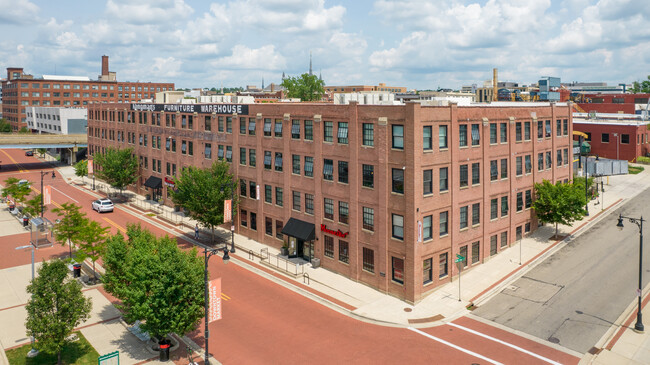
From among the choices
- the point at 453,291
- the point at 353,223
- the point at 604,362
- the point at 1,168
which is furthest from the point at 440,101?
the point at 1,168

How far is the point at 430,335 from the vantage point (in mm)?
29094

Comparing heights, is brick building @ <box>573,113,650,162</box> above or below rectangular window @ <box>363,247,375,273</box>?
above

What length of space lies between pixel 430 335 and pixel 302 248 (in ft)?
56.4

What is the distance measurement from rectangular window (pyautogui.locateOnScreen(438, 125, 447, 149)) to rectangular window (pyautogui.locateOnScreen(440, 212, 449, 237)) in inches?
205

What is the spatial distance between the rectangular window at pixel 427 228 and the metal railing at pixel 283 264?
441 inches

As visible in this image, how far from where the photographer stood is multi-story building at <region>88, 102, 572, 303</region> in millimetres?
34469

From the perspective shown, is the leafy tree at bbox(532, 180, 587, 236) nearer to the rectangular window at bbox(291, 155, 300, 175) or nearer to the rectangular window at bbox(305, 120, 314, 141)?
the rectangular window at bbox(305, 120, 314, 141)

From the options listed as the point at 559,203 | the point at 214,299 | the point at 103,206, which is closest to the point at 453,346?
the point at 214,299

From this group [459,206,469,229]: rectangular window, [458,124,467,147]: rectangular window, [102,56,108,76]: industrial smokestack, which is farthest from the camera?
[102,56,108,76]: industrial smokestack

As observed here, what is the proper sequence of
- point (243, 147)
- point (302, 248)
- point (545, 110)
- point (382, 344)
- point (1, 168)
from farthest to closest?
point (1, 168) → point (243, 147) → point (545, 110) → point (302, 248) → point (382, 344)

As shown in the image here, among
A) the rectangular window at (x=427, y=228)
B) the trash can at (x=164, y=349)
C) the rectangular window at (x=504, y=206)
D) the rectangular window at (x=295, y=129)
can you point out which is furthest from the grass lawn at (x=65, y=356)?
the rectangular window at (x=504, y=206)

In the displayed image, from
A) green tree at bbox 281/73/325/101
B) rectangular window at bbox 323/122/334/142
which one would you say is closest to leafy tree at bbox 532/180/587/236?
rectangular window at bbox 323/122/334/142

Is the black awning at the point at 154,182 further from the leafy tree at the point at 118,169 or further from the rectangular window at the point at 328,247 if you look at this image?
the rectangular window at the point at 328,247

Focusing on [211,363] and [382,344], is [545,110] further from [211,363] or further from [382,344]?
[211,363]
